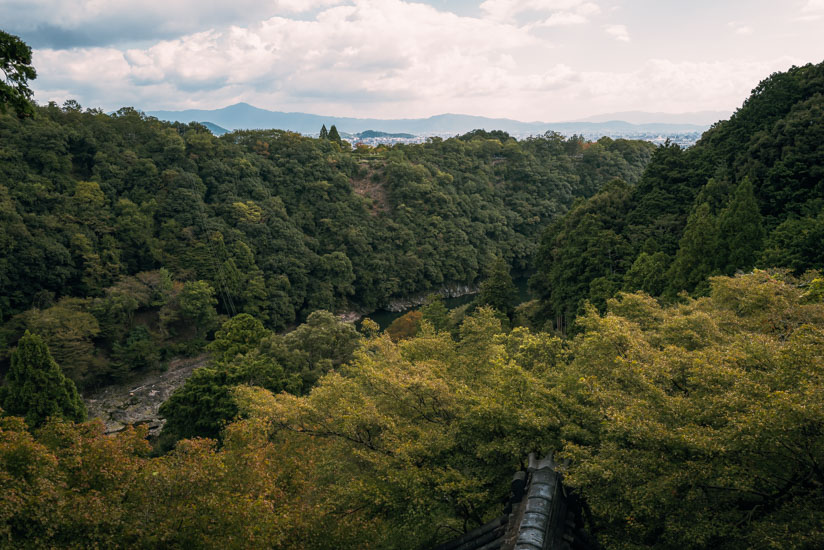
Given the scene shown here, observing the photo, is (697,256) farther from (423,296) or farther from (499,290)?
(423,296)

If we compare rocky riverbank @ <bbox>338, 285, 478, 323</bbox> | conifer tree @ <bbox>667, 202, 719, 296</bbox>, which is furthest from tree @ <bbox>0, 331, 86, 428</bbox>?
conifer tree @ <bbox>667, 202, 719, 296</bbox>

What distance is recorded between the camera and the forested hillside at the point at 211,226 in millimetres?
28328

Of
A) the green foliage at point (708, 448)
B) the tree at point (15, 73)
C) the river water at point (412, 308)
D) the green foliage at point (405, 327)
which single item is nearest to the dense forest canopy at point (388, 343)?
the green foliage at point (708, 448)

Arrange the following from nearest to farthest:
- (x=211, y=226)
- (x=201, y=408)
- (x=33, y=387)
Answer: (x=201, y=408) → (x=33, y=387) → (x=211, y=226)

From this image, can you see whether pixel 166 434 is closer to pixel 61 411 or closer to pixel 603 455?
pixel 61 411

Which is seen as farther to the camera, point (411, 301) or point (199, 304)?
point (411, 301)

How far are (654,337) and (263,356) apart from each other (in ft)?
49.6

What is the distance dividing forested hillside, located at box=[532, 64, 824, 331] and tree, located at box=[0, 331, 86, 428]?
75.1ft

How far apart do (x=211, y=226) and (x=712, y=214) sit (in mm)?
33388

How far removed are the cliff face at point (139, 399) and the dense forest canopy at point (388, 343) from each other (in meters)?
1.15

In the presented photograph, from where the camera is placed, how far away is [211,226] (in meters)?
36.5

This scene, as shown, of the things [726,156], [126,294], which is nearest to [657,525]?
[726,156]

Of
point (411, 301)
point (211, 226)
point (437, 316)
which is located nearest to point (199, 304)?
point (211, 226)

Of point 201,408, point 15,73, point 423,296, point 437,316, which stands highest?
point 15,73
